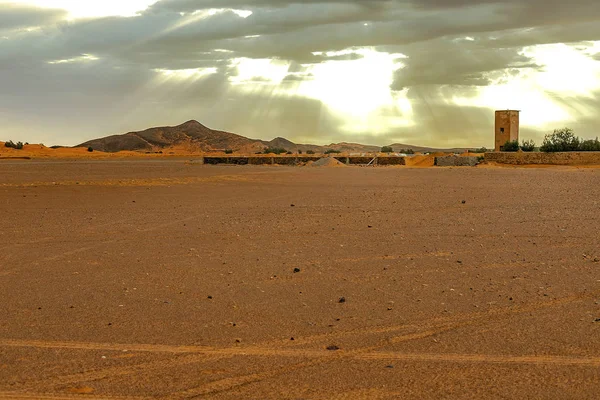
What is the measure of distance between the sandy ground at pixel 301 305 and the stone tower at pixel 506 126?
181ft

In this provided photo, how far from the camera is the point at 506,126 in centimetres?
7025

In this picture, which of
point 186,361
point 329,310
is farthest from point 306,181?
point 186,361

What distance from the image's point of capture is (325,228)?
1405 cm

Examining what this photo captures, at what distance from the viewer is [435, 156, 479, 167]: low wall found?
149 feet

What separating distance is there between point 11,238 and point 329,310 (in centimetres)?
739

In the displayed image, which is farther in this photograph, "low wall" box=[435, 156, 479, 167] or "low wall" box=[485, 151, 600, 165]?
"low wall" box=[435, 156, 479, 167]

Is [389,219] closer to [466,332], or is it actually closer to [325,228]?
[325,228]

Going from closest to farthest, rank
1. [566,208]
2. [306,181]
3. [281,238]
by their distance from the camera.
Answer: [281,238]
[566,208]
[306,181]

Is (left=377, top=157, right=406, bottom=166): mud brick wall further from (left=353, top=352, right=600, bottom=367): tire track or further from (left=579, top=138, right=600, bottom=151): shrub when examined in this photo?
(left=353, top=352, right=600, bottom=367): tire track

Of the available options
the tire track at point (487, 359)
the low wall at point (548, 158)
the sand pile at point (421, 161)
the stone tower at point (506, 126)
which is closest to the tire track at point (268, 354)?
the tire track at point (487, 359)

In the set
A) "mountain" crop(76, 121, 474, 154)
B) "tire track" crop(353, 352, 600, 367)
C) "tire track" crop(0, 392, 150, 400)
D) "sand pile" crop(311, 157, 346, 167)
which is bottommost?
"tire track" crop(0, 392, 150, 400)

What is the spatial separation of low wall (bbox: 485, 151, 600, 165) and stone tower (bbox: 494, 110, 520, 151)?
987 inches

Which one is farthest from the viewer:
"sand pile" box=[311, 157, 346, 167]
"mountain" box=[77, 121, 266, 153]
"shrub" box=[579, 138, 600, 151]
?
"mountain" box=[77, 121, 266, 153]

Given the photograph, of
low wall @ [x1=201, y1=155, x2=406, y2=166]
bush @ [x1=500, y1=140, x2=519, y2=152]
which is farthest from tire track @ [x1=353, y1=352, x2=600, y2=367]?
bush @ [x1=500, y1=140, x2=519, y2=152]
